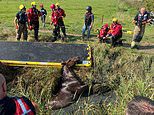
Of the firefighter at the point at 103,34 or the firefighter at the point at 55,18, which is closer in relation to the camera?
the firefighter at the point at 103,34

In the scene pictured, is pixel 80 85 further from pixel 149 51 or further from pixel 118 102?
pixel 149 51

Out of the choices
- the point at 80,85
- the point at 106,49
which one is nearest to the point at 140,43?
the point at 106,49

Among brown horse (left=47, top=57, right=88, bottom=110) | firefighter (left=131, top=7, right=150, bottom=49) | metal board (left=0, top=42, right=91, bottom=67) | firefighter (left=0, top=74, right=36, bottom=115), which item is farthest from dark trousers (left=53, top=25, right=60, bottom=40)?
firefighter (left=0, top=74, right=36, bottom=115)

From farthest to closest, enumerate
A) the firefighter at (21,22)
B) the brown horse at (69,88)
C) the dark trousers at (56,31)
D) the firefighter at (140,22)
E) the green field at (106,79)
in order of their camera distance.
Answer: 1. the dark trousers at (56,31)
2. the firefighter at (140,22)
3. the firefighter at (21,22)
4. the brown horse at (69,88)
5. the green field at (106,79)

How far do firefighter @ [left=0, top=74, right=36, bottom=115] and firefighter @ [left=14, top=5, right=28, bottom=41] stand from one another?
8942mm

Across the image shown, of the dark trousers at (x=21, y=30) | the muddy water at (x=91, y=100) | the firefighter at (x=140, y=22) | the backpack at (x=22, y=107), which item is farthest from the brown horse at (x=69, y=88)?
the firefighter at (x=140, y=22)

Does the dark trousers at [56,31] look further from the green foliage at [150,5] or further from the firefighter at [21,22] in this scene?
the green foliage at [150,5]

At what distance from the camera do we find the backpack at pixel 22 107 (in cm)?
267

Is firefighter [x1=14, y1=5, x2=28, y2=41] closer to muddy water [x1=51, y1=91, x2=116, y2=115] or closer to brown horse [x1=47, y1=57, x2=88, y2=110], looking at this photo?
brown horse [x1=47, y1=57, x2=88, y2=110]

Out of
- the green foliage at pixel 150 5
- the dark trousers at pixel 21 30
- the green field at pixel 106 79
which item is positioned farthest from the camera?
the green foliage at pixel 150 5

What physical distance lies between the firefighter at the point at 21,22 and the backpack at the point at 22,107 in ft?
29.3

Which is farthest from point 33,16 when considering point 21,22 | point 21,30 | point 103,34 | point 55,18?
point 103,34

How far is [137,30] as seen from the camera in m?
12.1

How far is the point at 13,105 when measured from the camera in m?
2.68
